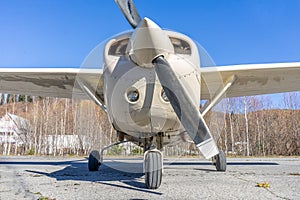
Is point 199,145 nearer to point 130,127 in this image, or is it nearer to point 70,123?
point 130,127

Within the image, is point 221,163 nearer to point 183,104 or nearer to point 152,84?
point 183,104

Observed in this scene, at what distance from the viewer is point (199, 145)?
391 centimetres

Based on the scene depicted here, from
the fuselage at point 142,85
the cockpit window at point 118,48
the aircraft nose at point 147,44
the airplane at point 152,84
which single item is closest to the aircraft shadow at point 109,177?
the airplane at point 152,84

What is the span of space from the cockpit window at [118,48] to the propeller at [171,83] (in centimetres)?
74

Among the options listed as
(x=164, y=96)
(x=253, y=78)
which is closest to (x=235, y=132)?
(x=253, y=78)

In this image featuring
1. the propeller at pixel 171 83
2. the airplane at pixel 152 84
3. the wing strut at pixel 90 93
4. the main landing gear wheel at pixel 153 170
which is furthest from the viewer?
the wing strut at pixel 90 93

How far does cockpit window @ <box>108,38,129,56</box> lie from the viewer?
4.73 meters

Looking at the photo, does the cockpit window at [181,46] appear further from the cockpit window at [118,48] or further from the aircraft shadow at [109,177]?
the aircraft shadow at [109,177]

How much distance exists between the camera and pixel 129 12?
485 cm

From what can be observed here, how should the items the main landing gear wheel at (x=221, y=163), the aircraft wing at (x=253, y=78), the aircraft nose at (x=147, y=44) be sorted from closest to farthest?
the aircraft nose at (x=147, y=44) < the aircraft wing at (x=253, y=78) < the main landing gear wheel at (x=221, y=163)

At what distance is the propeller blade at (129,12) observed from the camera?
15.8 ft

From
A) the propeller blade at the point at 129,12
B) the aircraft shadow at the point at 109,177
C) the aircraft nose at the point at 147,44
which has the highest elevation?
the propeller blade at the point at 129,12

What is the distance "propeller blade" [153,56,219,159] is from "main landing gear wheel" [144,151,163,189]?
0.77m

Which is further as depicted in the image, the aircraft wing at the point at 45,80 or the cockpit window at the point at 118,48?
the aircraft wing at the point at 45,80
